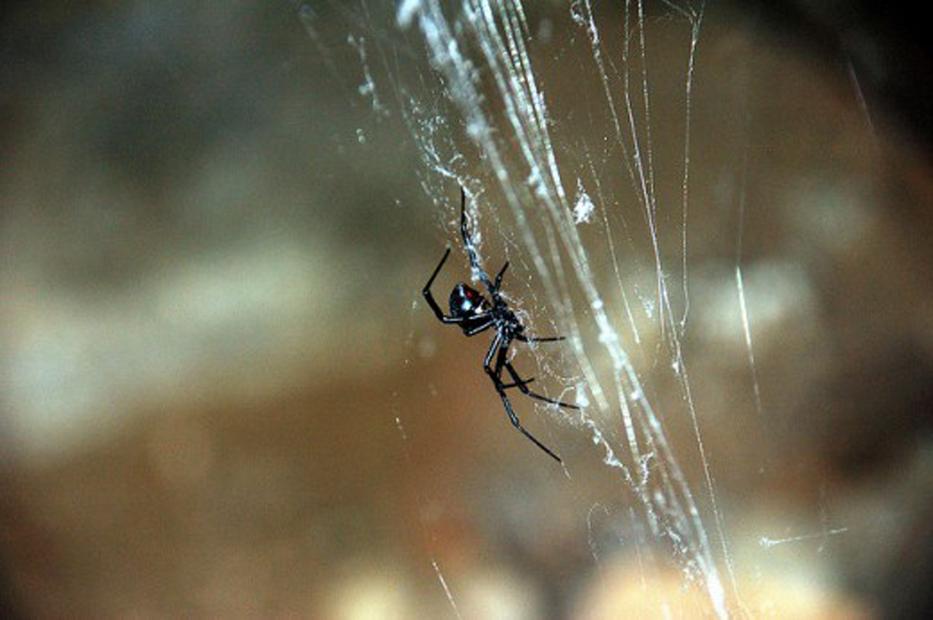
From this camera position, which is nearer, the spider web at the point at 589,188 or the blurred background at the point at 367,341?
the spider web at the point at 589,188

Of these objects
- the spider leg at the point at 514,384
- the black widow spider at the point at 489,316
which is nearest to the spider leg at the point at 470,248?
the black widow spider at the point at 489,316

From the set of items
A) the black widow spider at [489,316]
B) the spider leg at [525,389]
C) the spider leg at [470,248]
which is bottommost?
the spider leg at [525,389]

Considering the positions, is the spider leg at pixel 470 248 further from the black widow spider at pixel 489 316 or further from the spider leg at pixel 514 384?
the spider leg at pixel 514 384

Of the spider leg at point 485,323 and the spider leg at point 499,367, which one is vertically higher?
the spider leg at point 485,323

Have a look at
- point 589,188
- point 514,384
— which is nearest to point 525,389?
point 514,384

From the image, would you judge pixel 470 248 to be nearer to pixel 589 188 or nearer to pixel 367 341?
pixel 589 188

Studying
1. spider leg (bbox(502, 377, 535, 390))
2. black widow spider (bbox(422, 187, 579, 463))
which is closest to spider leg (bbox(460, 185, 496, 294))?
black widow spider (bbox(422, 187, 579, 463))
